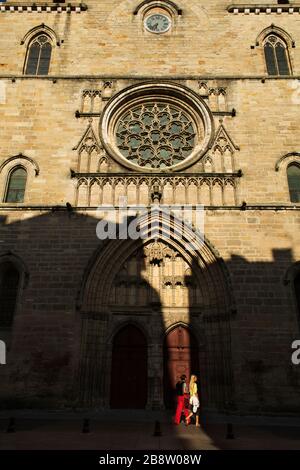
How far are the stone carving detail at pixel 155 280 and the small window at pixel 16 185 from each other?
444 centimetres

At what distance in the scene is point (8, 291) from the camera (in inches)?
444

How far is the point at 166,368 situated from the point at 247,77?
11.3m

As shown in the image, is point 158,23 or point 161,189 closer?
point 161,189

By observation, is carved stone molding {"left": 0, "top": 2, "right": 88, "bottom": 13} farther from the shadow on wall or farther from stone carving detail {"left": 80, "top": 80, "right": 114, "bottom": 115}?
the shadow on wall

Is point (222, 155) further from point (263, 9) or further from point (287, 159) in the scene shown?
point (263, 9)

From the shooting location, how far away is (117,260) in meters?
11.6

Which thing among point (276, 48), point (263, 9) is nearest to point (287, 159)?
point (276, 48)

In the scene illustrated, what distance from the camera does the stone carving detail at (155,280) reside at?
451 inches

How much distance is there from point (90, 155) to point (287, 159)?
6.97m

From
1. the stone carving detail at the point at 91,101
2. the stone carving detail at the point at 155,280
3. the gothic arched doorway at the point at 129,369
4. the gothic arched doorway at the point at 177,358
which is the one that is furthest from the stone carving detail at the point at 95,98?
the gothic arched doorway at the point at 177,358

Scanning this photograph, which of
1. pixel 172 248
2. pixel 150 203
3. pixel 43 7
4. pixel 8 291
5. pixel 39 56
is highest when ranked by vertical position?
pixel 43 7

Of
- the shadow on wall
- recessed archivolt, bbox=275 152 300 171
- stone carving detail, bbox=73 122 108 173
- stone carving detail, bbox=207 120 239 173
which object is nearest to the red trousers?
the shadow on wall

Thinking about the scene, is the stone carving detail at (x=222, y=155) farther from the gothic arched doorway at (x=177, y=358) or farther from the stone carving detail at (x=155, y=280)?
the gothic arched doorway at (x=177, y=358)
